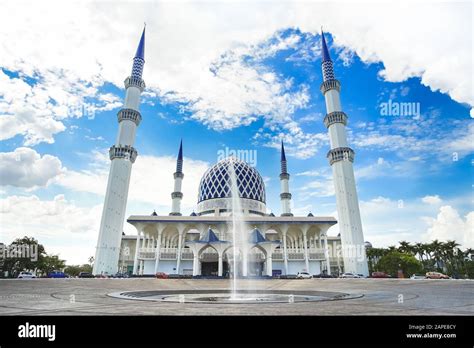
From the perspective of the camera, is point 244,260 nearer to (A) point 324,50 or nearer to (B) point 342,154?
(B) point 342,154

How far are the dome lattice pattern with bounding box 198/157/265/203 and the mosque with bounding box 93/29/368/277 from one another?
4599 millimetres

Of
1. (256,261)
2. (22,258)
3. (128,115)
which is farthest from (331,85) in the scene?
(22,258)

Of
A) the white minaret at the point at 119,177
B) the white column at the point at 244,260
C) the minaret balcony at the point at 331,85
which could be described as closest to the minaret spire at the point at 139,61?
the white minaret at the point at 119,177

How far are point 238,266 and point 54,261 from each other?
1731 inches

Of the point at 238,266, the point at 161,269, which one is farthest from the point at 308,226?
the point at 161,269

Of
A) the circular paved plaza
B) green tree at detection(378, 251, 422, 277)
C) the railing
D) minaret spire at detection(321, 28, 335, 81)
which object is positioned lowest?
the circular paved plaza

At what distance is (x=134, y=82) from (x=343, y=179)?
3644 cm

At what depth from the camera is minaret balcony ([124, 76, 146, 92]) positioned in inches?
1858

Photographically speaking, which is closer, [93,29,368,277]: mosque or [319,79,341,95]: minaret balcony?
[93,29,368,277]: mosque

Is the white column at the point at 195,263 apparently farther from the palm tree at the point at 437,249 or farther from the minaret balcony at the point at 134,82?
the palm tree at the point at 437,249

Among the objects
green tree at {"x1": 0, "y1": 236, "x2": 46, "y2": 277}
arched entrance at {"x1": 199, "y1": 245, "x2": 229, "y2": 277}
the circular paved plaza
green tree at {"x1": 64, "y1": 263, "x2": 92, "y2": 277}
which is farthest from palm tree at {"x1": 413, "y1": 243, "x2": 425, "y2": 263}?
green tree at {"x1": 64, "y1": 263, "x2": 92, "y2": 277}

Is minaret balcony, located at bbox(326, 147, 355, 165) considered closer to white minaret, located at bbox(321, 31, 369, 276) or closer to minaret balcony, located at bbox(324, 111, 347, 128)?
white minaret, located at bbox(321, 31, 369, 276)

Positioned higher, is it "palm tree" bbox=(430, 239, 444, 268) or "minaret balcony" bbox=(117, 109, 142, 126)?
"minaret balcony" bbox=(117, 109, 142, 126)
